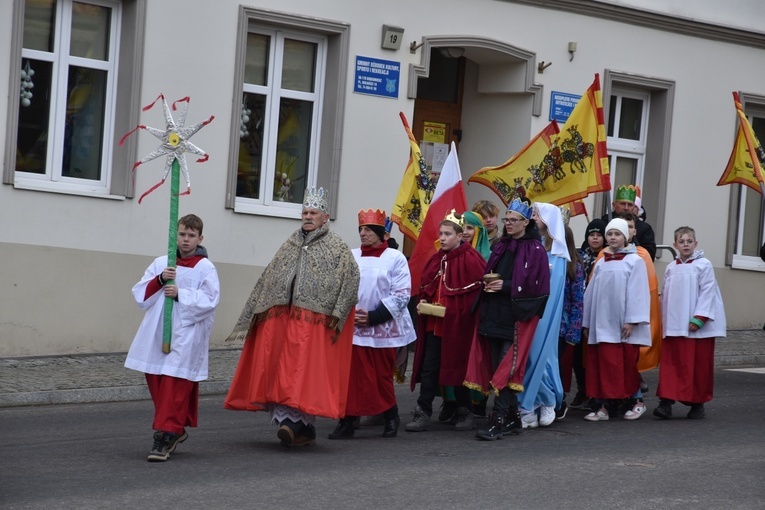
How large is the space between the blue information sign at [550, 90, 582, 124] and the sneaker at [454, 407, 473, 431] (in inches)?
281

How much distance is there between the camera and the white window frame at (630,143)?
58.9 ft

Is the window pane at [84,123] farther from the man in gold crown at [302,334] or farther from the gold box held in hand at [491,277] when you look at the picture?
the gold box held in hand at [491,277]

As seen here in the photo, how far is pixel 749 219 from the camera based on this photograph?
19250mm

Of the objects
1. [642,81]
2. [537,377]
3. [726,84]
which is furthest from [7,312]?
[726,84]

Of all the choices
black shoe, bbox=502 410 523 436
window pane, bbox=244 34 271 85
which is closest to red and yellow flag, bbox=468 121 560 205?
black shoe, bbox=502 410 523 436

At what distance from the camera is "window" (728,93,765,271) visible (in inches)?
731

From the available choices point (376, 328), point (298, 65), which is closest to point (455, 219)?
point (376, 328)

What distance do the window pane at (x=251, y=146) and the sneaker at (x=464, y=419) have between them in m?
5.48

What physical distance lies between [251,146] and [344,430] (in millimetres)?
6051

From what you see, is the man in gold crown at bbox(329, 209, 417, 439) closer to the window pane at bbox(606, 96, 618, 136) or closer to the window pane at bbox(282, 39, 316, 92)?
the window pane at bbox(282, 39, 316, 92)

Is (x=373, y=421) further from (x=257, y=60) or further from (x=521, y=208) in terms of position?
(x=257, y=60)

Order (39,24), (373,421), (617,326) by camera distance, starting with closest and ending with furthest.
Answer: (373,421)
(617,326)
(39,24)

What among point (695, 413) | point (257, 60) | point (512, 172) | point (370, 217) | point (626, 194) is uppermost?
point (257, 60)

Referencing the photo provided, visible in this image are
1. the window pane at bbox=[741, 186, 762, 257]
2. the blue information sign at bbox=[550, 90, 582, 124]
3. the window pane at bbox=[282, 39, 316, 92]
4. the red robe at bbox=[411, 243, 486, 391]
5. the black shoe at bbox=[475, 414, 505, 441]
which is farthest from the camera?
the window pane at bbox=[741, 186, 762, 257]
